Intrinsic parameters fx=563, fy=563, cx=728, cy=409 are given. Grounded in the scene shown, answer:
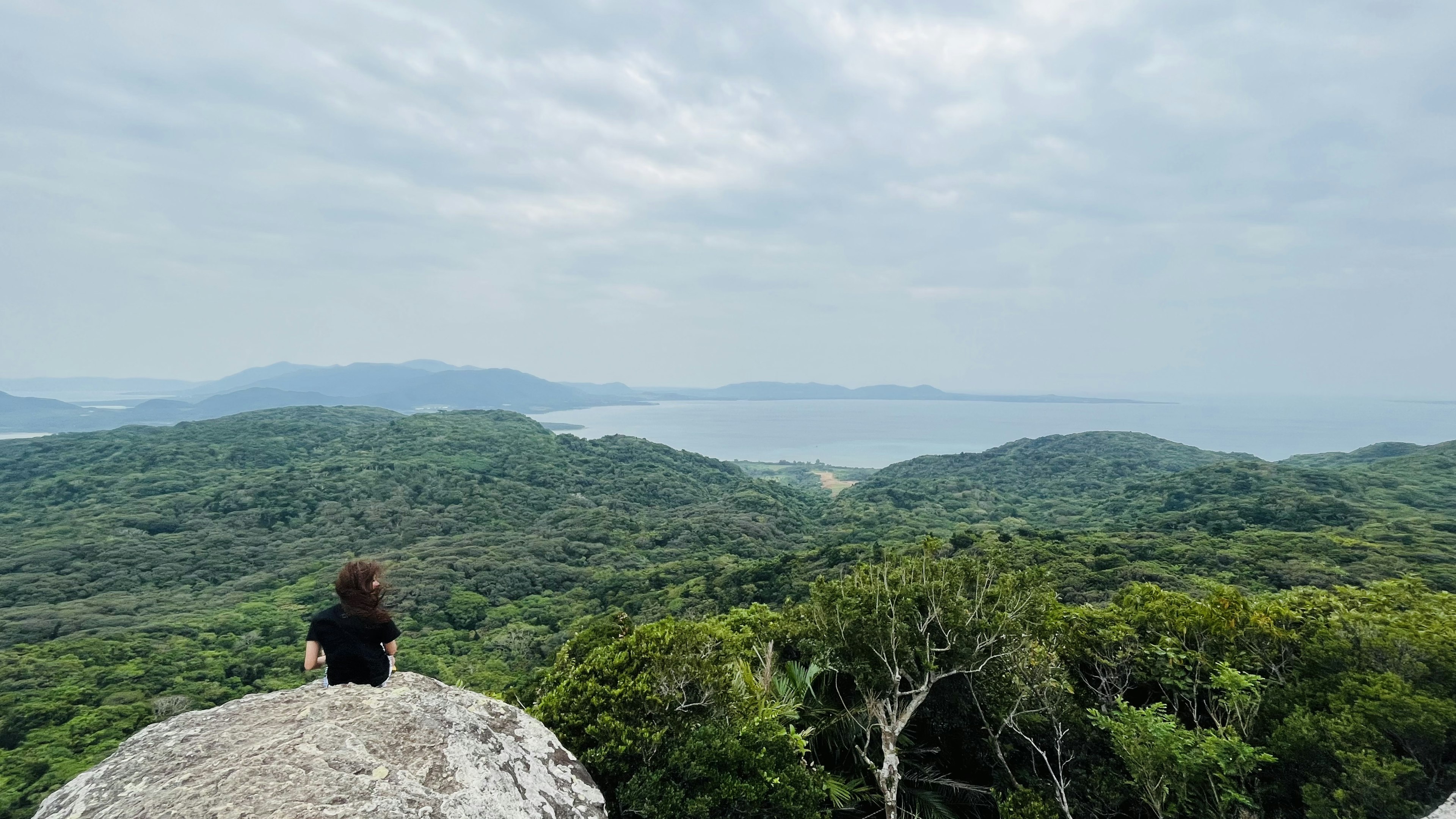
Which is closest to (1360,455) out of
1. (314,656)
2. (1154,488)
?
(1154,488)

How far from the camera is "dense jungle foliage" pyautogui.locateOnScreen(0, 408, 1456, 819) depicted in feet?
24.4

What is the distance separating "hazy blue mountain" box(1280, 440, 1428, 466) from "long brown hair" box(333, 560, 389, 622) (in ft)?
469

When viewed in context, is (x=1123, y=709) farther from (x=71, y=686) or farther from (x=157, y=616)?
(x=157, y=616)

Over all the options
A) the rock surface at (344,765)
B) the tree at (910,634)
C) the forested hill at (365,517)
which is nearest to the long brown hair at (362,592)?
the rock surface at (344,765)

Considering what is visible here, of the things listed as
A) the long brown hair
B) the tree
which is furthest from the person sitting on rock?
the tree

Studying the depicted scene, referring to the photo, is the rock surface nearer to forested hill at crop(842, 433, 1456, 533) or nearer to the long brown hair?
the long brown hair

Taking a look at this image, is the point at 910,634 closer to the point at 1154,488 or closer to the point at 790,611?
the point at 790,611

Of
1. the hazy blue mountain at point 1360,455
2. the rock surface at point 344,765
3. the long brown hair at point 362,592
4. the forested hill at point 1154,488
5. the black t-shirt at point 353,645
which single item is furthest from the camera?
the hazy blue mountain at point 1360,455

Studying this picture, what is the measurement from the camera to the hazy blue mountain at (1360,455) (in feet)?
343

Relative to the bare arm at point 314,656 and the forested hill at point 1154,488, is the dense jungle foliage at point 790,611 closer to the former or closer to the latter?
the forested hill at point 1154,488

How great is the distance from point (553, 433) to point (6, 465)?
318 ft

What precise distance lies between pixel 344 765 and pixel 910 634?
748 cm

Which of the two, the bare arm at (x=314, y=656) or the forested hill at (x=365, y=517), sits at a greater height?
the bare arm at (x=314, y=656)

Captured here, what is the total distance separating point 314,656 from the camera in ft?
16.2
